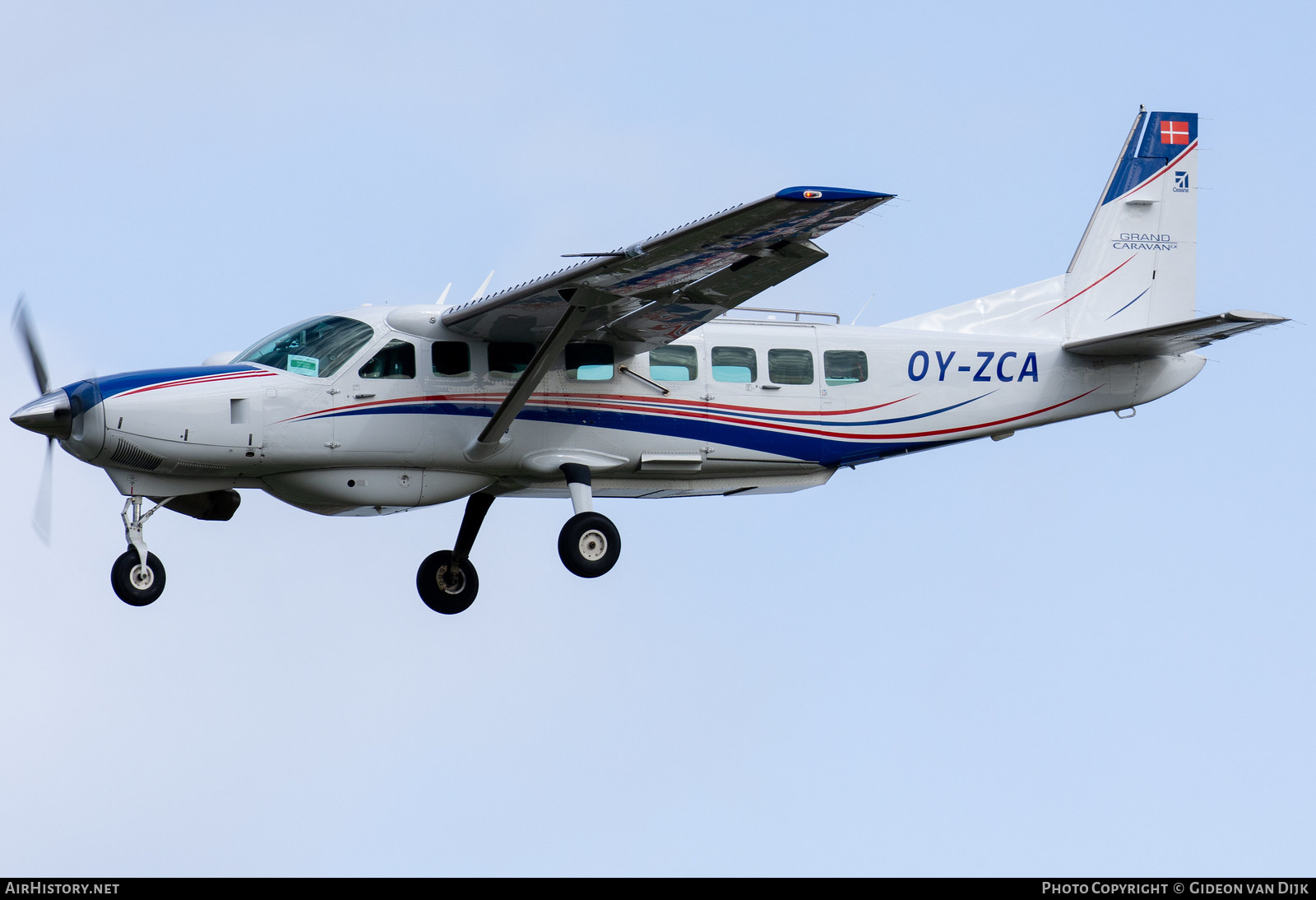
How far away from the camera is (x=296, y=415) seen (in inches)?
756

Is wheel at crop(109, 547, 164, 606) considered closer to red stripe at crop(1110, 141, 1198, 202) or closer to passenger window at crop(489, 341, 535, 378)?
passenger window at crop(489, 341, 535, 378)

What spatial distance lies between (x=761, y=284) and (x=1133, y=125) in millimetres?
8299

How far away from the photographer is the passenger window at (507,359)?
788 inches

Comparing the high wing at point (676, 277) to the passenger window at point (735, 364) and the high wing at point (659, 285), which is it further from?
the passenger window at point (735, 364)

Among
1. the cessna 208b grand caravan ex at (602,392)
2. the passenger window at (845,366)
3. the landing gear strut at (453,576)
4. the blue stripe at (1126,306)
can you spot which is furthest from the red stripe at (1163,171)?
the landing gear strut at (453,576)

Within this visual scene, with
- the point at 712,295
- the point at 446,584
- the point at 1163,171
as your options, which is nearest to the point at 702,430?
the point at 712,295

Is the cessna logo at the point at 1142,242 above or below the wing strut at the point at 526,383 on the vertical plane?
above

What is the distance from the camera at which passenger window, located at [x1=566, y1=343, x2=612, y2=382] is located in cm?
2031

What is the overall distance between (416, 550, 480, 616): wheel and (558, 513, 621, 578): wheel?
190 centimetres

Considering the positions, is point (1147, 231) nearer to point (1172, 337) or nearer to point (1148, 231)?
point (1148, 231)

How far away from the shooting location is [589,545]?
19969 millimetres

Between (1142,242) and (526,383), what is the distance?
370 inches

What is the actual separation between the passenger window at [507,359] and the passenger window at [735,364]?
2.25 meters
